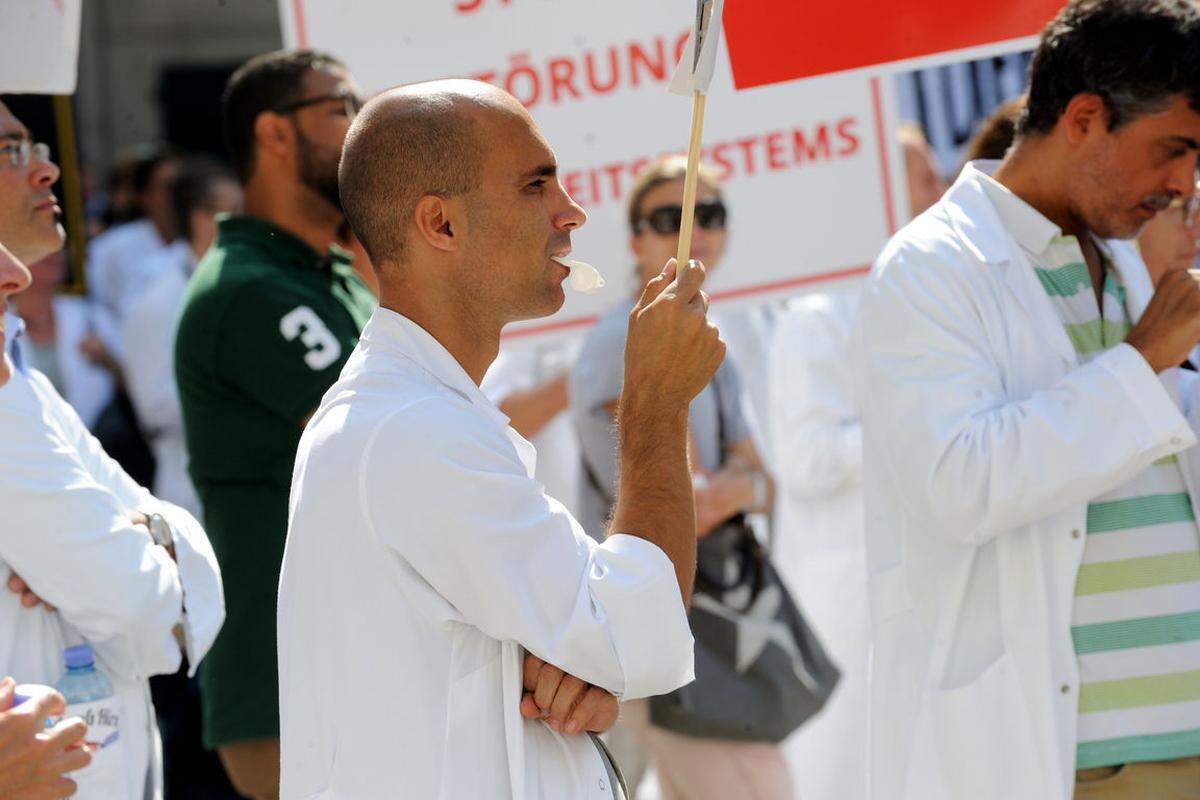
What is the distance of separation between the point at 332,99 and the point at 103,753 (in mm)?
1819

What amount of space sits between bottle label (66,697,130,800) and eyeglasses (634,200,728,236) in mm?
2119

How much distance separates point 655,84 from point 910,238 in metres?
1.40

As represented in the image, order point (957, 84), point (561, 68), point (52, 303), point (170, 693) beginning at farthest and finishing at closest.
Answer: point (52, 303), point (957, 84), point (170, 693), point (561, 68)

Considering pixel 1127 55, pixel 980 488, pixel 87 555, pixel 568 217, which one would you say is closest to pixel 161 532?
pixel 87 555

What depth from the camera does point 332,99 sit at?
4.45 m

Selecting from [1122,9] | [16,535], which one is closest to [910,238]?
[1122,9]

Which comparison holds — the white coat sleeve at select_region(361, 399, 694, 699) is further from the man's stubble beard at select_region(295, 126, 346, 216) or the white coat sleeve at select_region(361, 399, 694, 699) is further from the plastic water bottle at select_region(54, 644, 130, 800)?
the man's stubble beard at select_region(295, 126, 346, 216)

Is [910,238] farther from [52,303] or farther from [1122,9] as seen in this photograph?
[52,303]

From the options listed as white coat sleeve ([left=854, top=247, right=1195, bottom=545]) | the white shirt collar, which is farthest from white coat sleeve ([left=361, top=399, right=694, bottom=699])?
the white shirt collar

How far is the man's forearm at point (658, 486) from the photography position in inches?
99.0

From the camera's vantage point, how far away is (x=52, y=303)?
7.60 metres

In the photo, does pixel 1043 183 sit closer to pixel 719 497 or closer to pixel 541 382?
pixel 719 497

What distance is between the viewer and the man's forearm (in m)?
2.51

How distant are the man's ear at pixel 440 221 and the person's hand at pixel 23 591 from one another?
1.13 meters
